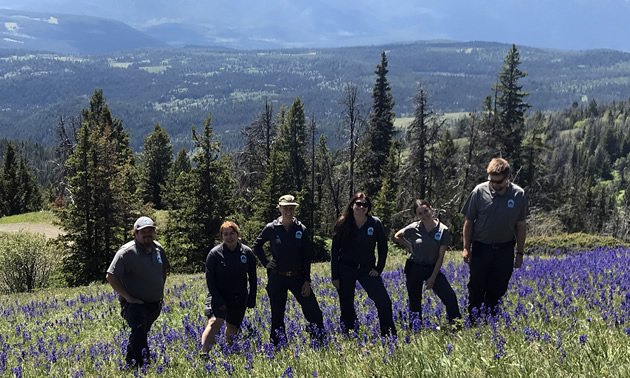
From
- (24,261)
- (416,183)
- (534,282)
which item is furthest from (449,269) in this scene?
(416,183)

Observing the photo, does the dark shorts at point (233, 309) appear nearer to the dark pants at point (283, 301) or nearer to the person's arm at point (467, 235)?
the dark pants at point (283, 301)

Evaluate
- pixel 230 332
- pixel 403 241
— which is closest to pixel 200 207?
pixel 230 332

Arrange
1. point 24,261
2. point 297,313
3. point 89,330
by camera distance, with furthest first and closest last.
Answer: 1. point 24,261
2. point 89,330
3. point 297,313

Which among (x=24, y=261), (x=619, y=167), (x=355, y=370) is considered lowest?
(x=619, y=167)

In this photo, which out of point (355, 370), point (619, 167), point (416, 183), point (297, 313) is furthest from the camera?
point (619, 167)

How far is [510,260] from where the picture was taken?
578 cm

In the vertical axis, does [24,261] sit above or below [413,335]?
below

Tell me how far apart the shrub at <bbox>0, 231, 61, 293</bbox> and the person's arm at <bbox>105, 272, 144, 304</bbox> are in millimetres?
19942

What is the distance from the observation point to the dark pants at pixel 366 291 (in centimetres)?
597

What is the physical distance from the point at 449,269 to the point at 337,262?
573 cm

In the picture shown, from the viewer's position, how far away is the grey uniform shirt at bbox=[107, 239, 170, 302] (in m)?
5.74

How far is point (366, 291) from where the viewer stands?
20.6 ft

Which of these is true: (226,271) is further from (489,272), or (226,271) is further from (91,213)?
(91,213)

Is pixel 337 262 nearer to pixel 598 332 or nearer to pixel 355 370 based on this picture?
pixel 355 370
